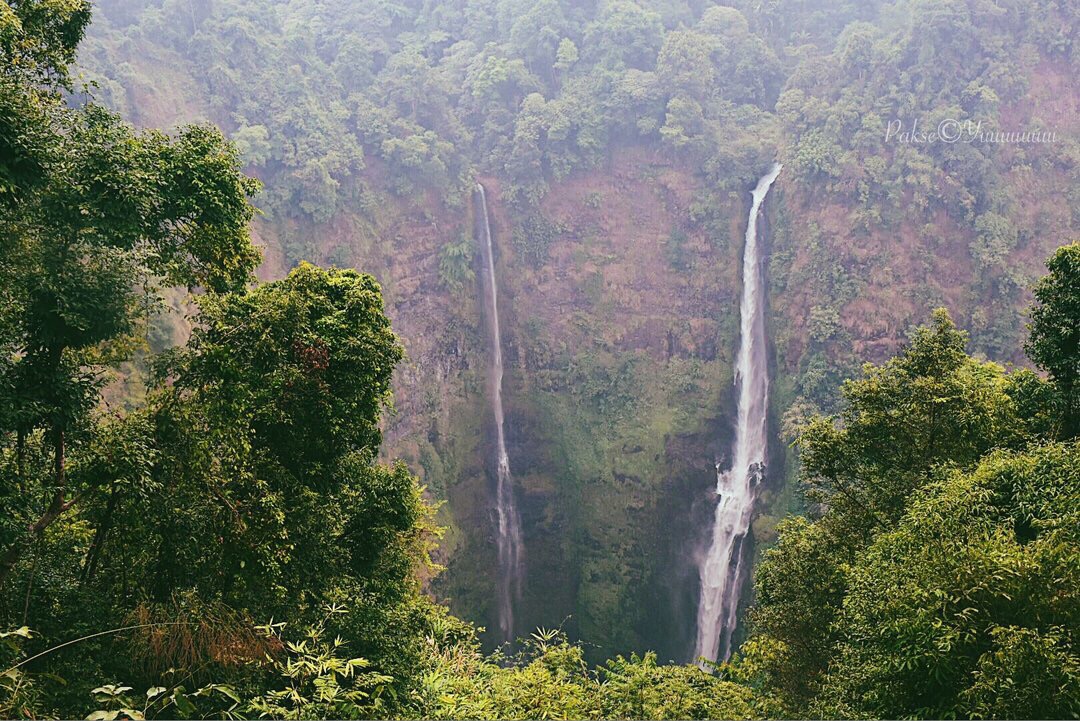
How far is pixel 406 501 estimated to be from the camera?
35.6 ft

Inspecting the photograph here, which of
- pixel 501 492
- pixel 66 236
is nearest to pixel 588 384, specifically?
pixel 501 492

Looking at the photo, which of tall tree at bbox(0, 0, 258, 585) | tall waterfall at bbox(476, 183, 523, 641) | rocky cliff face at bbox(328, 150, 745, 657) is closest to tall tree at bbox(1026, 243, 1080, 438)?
tall tree at bbox(0, 0, 258, 585)

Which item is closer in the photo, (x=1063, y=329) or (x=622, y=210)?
(x=1063, y=329)

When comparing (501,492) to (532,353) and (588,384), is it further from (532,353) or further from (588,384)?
(532,353)

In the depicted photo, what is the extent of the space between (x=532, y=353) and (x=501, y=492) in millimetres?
6195

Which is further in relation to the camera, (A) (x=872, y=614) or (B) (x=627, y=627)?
(B) (x=627, y=627)

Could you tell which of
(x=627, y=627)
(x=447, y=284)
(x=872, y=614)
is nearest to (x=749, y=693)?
(x=872, y=614)

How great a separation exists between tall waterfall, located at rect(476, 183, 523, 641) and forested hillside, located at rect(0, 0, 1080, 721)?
47 cm

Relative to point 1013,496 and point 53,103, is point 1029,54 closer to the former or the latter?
point 1013,496

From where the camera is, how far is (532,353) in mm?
32406

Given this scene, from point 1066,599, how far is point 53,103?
11.0 metres

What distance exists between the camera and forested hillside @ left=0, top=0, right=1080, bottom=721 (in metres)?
7.29

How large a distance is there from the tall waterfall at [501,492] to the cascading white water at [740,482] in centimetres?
714

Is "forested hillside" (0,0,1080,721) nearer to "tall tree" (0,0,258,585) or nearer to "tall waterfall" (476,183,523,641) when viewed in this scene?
"tall tree" (0,0,258,585)
